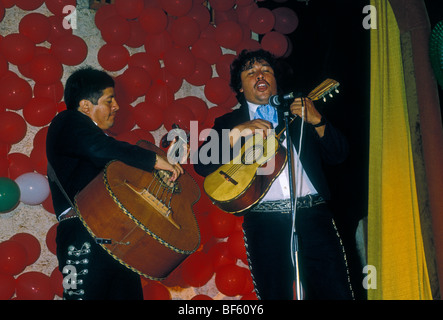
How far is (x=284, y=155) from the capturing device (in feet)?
7.57

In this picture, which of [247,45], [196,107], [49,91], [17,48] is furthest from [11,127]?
[247,45]

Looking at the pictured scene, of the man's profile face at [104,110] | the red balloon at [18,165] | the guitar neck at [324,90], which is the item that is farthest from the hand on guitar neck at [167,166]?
the red balloon at [18,165]

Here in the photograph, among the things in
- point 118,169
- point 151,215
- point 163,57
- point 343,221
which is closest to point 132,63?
point 163,57

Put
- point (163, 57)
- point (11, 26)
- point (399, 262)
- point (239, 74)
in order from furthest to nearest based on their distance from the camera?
point (163, 57) → point (11, 26) → point (239, 74) → point (399, 262)

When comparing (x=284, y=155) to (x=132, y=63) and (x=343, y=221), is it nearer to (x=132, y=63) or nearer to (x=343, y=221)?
(x=343, y=221)

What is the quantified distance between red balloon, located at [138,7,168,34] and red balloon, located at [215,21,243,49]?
0.51m

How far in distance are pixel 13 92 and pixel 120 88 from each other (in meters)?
0.75

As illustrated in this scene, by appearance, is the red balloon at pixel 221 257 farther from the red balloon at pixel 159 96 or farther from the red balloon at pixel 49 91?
the red balloon at pixel 49 91

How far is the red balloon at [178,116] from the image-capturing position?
10.7ft

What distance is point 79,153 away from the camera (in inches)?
82.1

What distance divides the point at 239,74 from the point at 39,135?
151cm

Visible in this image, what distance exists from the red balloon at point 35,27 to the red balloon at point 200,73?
3.83ft

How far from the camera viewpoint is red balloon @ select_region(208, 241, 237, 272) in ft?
11.1

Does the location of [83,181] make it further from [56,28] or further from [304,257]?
[56,28]
